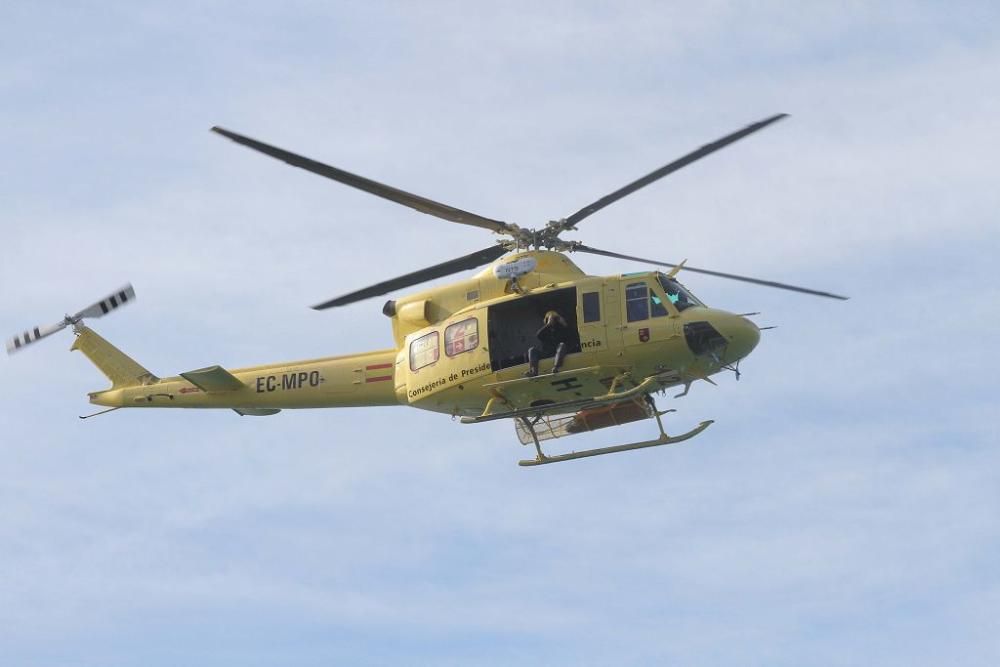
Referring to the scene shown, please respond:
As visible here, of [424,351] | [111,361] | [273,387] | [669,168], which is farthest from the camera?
[111,361]

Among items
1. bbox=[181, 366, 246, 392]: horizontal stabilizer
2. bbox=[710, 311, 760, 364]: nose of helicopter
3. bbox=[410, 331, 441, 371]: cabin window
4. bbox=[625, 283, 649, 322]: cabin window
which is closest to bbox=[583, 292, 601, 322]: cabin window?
bbox=[625, 283, 649, 322]: cabin window

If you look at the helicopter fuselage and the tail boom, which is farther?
the tail boom

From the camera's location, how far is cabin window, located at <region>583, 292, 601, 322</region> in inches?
1156

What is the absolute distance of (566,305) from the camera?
1169 inches

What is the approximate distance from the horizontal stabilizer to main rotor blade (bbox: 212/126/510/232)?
667 cm

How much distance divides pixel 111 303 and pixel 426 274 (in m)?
8.77

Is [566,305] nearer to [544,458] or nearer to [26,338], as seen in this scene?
[544,458]

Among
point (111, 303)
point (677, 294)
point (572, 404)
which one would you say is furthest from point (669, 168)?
point (111, 303)

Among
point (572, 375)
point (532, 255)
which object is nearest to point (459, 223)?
point (532, 255)

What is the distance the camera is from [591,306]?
96.7 feet

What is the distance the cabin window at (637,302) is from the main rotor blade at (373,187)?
3.25 meters

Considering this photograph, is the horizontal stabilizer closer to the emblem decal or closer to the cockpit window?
the emblem decal

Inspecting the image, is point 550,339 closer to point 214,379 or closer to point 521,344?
point 521,344

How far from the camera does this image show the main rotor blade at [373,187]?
28.1 m
